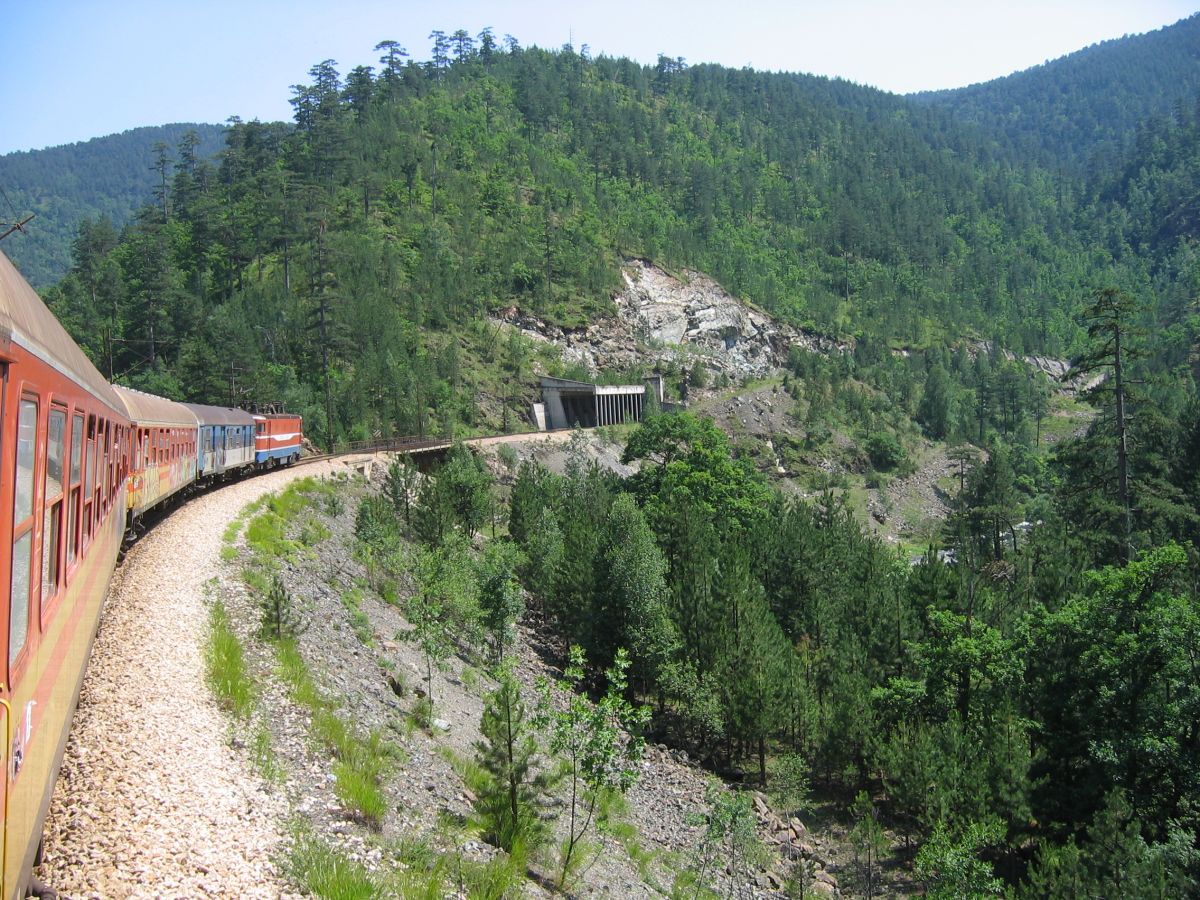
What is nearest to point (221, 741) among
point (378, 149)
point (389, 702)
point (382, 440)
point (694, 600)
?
point (389, 702)

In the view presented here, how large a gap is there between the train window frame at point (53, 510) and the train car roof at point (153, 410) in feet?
36.2

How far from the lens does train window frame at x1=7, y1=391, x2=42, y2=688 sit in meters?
5.44

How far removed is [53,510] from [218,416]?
29.3 metres

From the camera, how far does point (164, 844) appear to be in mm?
8016

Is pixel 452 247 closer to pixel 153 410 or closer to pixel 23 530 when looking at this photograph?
pixel 153 410

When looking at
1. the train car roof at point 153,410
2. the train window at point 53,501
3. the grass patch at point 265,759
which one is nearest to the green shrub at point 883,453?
the train car roof at point 153,410

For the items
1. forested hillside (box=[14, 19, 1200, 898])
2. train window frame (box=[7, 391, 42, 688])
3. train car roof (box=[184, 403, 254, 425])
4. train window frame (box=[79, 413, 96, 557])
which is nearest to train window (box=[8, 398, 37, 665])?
train window frame (box=[7, 391, 42, 688])

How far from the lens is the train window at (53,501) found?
21.8 ft

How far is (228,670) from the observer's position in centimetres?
1277

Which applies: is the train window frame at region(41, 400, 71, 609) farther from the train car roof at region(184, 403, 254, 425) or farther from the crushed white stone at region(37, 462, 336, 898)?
the train car roof at region(184, 403, 254, 425)

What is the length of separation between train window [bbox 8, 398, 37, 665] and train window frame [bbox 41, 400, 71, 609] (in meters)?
0.44

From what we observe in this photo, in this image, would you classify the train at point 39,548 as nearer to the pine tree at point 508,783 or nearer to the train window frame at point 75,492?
the train window frame at point 75,492

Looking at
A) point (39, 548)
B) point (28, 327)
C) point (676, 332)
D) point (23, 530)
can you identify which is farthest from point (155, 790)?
point (676, 332)

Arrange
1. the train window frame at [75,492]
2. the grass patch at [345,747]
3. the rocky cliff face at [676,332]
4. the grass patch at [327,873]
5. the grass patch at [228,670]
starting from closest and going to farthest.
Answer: the train window frame at [75,492]
the grass patch at [327,873]
the grass patch at [345,747]
the grass patch at [228,670]
the rocky cliff face at [676,332]
